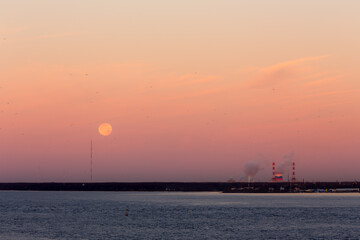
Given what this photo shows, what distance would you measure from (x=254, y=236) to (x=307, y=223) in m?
30.7

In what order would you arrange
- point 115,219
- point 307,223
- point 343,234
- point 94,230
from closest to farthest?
point 343,234 → point 94,230 → point 307,223 → point 115,219

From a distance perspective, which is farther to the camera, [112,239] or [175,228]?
[175,228]

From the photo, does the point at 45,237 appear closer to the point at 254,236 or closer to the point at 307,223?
the point at 254,236

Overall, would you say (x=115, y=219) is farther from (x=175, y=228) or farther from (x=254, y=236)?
(x=254, y=236)

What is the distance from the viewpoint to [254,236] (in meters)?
98.4

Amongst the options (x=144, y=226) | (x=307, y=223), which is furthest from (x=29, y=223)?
(x=307, y=223)

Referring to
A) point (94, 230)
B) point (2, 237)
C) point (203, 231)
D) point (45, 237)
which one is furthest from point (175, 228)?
point (2, 237)

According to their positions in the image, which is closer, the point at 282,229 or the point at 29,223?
the point at 282,229

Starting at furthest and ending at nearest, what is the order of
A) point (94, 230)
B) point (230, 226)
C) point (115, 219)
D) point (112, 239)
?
point (115, 219) < point (230, 226) < point (94, 230) < point (112, 239)

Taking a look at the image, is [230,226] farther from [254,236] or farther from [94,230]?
[94,230]

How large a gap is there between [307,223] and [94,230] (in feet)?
163

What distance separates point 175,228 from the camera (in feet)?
372

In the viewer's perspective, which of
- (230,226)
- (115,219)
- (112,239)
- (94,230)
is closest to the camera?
(112,239)

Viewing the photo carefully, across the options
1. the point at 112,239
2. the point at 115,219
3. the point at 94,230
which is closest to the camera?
the point at 112,239
